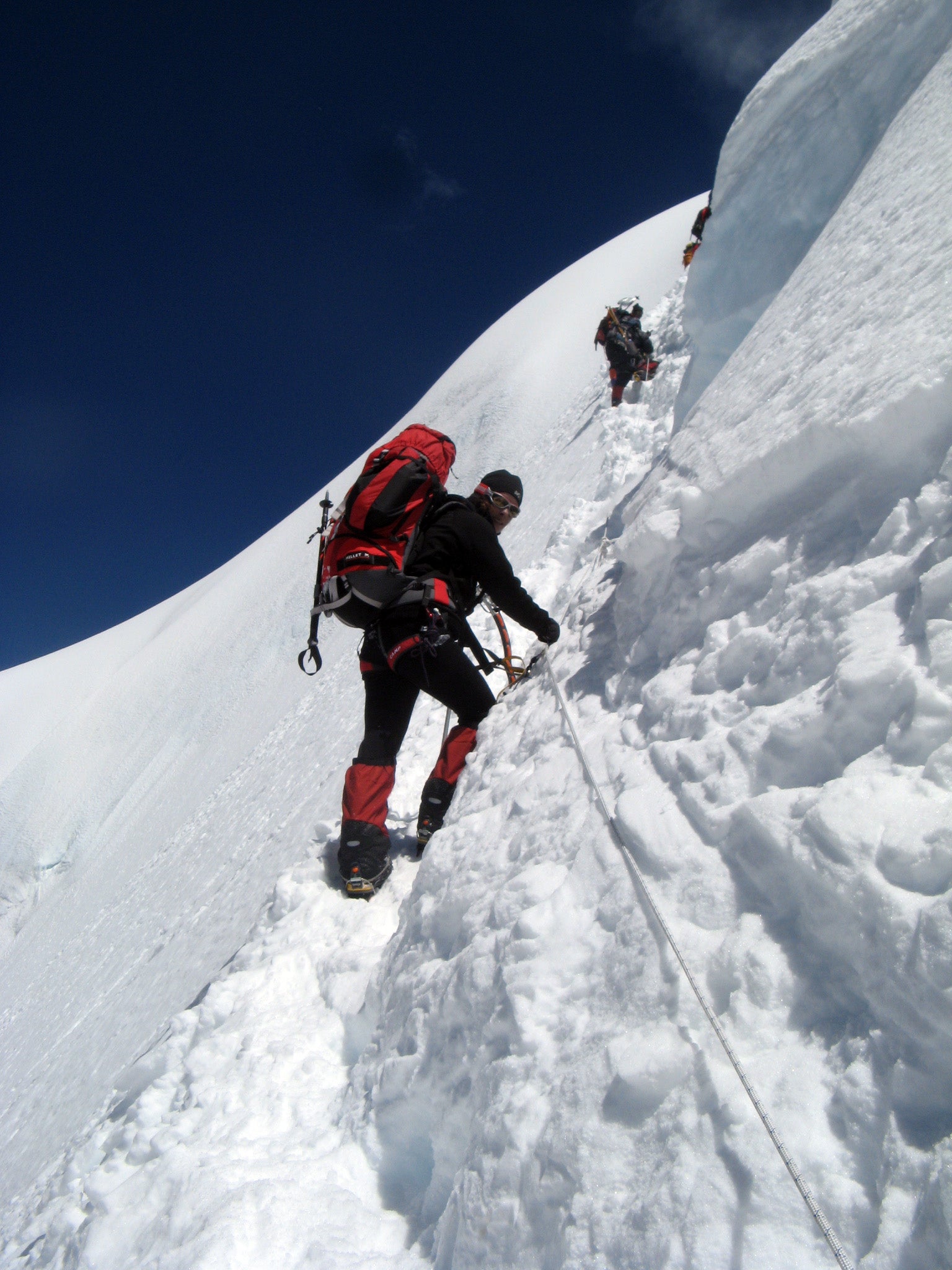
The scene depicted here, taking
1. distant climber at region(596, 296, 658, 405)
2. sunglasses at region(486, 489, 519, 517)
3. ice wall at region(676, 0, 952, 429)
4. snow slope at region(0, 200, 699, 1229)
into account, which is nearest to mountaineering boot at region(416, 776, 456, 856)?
snow slope at region(0, 200, 699, 1229)

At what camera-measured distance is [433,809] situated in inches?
97.5

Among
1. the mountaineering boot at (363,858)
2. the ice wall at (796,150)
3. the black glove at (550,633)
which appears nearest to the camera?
the mountaineering boot at (363,858)

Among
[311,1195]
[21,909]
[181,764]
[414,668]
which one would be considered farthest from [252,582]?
[311,1195]

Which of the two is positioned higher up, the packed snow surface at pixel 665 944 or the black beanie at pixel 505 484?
the black beanie at pixel 505 484

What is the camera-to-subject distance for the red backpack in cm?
245

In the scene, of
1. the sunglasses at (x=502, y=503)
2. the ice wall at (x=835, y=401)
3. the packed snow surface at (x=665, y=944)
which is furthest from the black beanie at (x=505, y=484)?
Result: the ice wall at (x=835, y=401)

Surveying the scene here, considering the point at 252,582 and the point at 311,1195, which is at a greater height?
the point at 252,582

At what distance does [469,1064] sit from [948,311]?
194 cm

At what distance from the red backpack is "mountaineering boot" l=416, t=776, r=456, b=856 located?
2.22ft

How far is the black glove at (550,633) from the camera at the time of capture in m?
2.74

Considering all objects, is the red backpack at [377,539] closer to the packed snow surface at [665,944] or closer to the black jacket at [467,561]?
the black jacket at [467,561]

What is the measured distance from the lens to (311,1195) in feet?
4.43

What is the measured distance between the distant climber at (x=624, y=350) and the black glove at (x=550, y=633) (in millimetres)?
6434

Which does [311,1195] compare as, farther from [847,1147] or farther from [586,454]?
[586,454]
